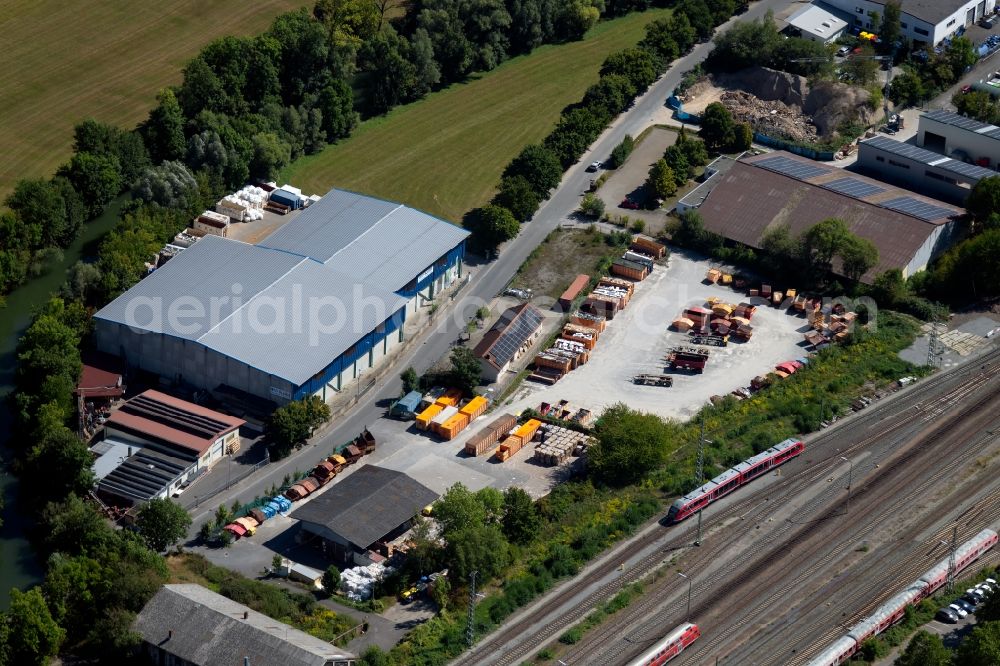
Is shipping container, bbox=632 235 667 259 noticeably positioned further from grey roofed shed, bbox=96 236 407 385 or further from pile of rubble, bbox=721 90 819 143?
pile of rubble, bbox=721 90 819 143

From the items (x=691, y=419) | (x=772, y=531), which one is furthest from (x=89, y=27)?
(x=772, y=531)

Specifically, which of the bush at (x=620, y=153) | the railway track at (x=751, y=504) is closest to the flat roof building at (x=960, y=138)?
the bush at (x=620, y=153)

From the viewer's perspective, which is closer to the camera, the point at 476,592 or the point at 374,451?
the point at 476,592

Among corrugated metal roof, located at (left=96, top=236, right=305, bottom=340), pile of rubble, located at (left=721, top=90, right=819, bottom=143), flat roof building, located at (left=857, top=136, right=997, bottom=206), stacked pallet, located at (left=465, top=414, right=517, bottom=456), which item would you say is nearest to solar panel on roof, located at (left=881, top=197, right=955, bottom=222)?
flat roof building, located at (left=857, top=136, right=997, bottom=206)

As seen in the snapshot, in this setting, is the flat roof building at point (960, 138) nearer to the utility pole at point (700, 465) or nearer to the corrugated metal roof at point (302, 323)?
the utility pole at point (700, 465)

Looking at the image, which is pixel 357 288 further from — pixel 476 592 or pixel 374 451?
pixel 476 592

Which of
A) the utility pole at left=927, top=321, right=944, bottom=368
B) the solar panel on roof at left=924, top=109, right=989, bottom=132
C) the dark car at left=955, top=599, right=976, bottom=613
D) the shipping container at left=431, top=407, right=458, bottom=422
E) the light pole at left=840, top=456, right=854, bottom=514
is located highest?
the solar panel on roof at left=924, top=109, right=989, bottom=132
